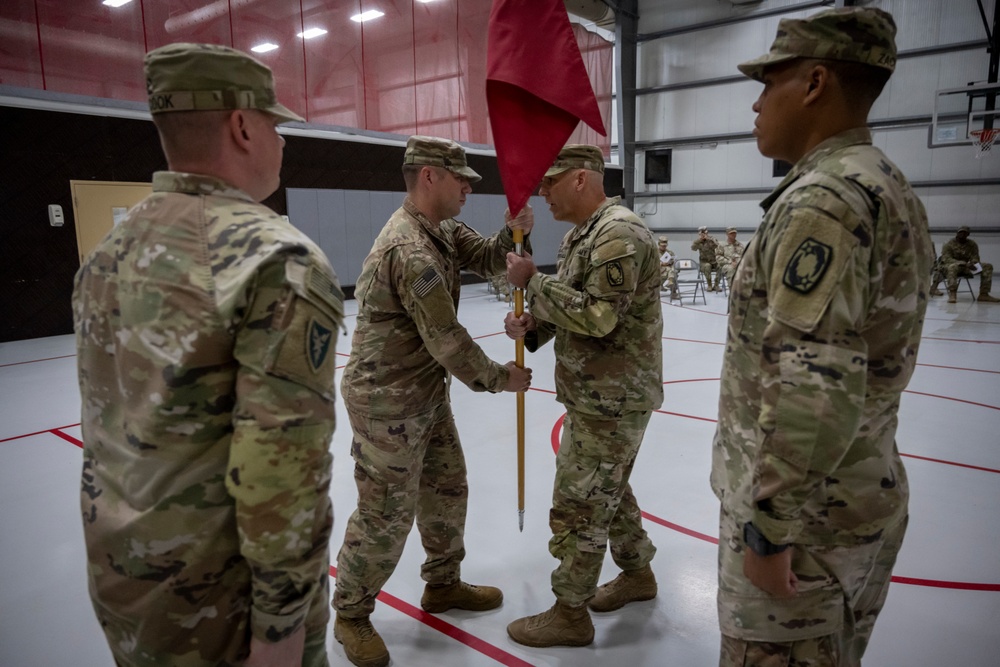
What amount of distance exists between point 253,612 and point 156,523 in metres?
0.25

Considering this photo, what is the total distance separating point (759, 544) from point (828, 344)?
1.50 ft

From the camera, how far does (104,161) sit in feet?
29.7

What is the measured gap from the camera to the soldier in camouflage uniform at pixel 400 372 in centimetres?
225

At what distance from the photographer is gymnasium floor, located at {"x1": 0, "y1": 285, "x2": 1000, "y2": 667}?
239cm

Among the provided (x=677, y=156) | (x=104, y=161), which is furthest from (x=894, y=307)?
(x=677, y=156)

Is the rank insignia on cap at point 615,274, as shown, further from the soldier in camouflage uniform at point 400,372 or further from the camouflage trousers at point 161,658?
the camouflage trousers at point 161,658

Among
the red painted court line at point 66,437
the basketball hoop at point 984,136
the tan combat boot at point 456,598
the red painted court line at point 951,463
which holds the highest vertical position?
the basketball hoop at point 984,136

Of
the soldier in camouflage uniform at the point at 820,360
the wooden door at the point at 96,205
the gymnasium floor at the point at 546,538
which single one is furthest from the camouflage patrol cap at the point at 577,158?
the wooden door at the point at 96,205

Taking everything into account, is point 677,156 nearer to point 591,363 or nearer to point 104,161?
point 104,161

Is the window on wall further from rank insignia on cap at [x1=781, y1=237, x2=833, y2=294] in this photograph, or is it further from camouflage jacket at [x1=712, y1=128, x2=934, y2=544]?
rank insignia on cap at [x1=781, y1=237, x2=833, y2=294]

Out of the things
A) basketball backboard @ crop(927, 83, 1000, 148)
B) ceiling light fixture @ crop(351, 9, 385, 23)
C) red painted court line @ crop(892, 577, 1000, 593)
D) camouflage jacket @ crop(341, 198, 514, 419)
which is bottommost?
red painted court line @ crop(892, 577, 1000, 593)

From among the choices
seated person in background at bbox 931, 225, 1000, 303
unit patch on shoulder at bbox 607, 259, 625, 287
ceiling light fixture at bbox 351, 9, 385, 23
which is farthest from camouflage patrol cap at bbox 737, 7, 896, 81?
seated person in background at bbox 931, 225, 1000, 303

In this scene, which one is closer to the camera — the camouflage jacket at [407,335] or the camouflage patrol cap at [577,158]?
the camouflage jacket at [407,335]

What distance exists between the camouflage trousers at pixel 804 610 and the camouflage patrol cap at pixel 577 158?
1.58m
